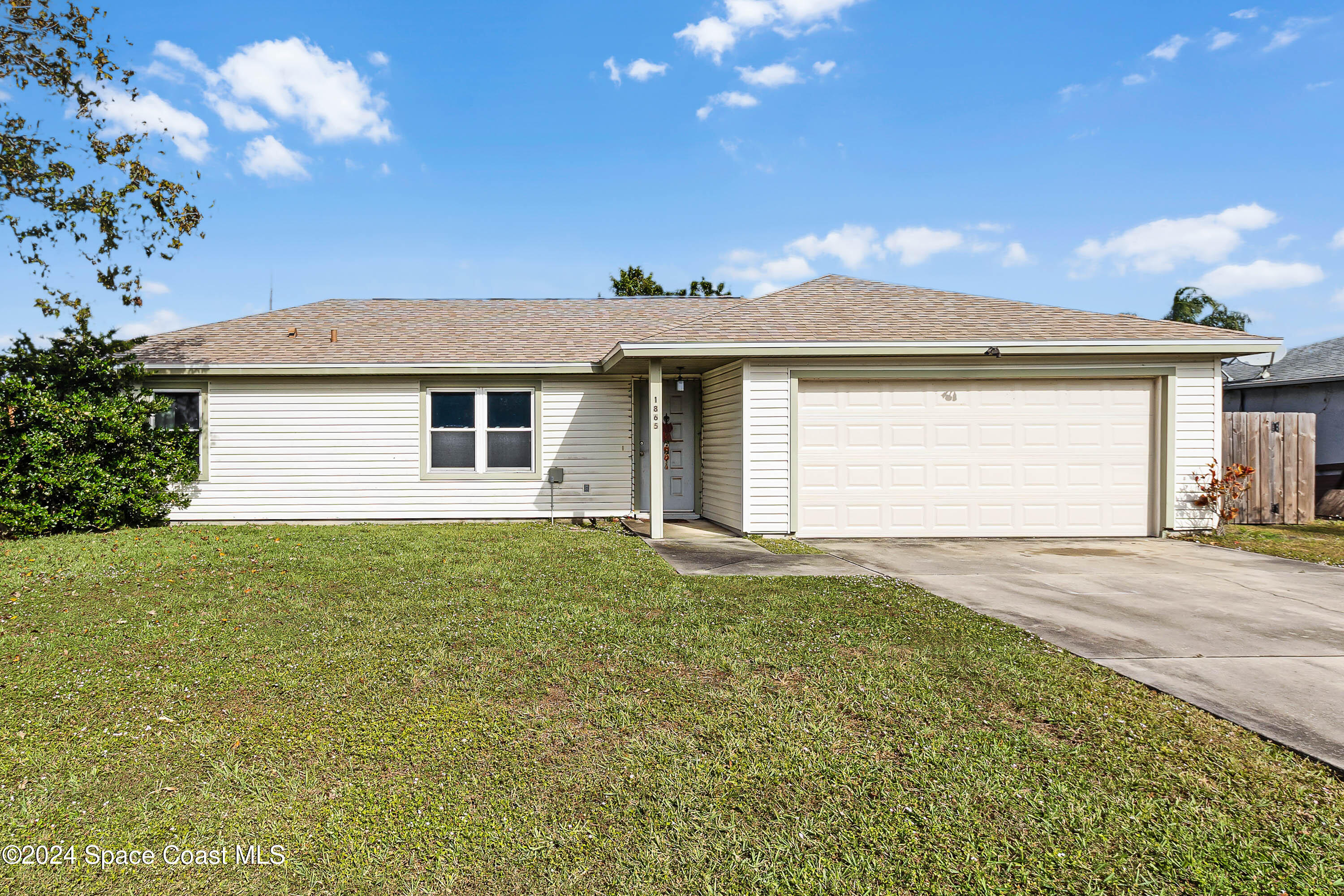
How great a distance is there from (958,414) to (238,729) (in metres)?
9.06

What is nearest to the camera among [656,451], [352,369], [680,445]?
[656,451]

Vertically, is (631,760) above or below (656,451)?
below

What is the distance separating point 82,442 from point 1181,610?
13.8 m

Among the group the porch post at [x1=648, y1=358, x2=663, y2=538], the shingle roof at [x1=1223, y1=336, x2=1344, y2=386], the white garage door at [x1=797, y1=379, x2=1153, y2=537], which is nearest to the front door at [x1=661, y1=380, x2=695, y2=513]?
the porch post at [x1=648, y1=358, x2=663, y2=538]

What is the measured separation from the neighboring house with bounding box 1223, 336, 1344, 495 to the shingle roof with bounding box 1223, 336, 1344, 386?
0.05ft

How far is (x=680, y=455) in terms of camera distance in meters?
12.2

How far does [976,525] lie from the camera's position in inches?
380

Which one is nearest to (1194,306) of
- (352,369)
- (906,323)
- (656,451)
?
(906,323)

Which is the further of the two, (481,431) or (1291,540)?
(481,431)

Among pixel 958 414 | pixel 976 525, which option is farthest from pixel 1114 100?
pixel 976 525

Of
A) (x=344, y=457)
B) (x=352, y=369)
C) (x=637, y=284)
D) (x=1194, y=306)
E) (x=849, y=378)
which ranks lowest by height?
(x=344, y=457)

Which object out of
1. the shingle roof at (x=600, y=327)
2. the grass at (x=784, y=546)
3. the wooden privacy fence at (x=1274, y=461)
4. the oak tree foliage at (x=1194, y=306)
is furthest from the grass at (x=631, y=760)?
the oak tree foliage at (x=1194, y=306)

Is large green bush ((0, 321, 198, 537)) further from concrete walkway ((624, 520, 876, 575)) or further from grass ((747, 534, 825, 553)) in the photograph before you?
grass ((747, 534, 825, 553))

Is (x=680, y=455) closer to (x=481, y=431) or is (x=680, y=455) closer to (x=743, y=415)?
(x=743, y=415)
